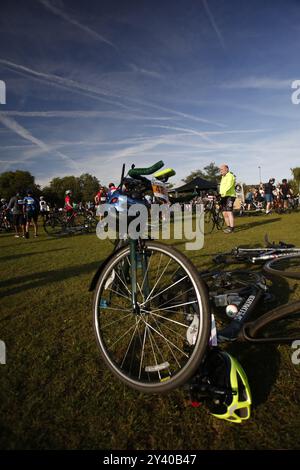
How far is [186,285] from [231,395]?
4.13ft

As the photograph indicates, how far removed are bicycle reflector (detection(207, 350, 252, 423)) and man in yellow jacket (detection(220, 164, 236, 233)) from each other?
909 centimetres

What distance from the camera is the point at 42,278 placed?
5332 millimetres

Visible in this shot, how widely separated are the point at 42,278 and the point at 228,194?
25.7ft

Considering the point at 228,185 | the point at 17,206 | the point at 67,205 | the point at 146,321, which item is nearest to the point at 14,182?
the point at 67,205

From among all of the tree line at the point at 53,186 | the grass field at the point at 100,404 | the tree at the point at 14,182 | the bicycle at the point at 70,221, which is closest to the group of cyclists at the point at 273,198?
the bicycle at the point at 70,221

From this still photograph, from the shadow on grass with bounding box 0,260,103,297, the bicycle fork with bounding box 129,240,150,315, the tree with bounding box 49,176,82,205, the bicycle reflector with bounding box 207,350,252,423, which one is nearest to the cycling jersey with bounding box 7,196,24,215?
the shadow on grass with bounding box 0,260,103,297

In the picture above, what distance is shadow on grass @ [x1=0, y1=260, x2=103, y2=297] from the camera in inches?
188

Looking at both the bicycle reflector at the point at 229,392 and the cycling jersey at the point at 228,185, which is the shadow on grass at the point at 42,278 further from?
the cycling jersey at the point at 228,185

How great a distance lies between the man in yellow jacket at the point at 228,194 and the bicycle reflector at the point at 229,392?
9088 millimetres

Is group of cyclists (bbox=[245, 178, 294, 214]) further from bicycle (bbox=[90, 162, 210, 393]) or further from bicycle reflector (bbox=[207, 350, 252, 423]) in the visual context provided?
bicycle reflector (bbox=[207, 350, 252, 423])

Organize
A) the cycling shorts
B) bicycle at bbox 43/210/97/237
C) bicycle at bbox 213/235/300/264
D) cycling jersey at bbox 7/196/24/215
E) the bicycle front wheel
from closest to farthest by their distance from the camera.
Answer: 1. the bicycle front wheel
2. bicycle at bbox 213/235/300/264
3. the cycling shorts
4. cycling jersey at bbox 7/196/24/215
5. bicycle at bbox 43/210/97/237

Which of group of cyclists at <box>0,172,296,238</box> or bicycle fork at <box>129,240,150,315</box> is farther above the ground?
group of cyclists at <box>0,172,296,238</box>

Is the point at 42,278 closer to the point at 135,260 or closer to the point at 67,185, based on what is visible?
the point at 135,260
